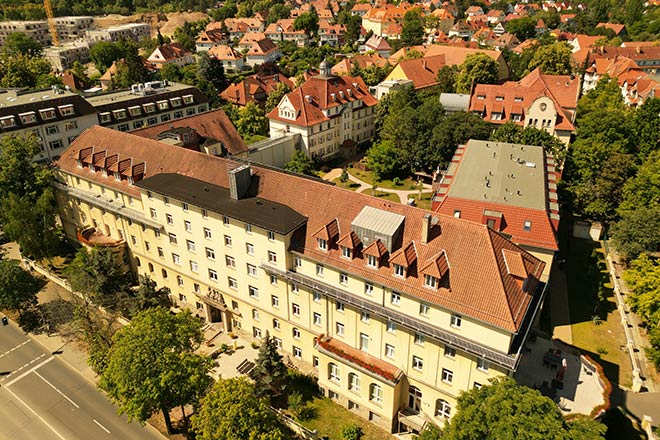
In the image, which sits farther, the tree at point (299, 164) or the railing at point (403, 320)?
the tree at point (299, 164)

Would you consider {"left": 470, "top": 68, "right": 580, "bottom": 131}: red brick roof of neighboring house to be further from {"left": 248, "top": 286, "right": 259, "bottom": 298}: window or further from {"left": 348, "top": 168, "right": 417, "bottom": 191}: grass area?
{"left": 248, "top": 286, "right": 259, "bottom": 298}: window

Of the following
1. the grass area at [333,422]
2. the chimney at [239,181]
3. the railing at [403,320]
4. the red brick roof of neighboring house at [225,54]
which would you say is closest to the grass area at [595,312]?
the railing at [403,320]

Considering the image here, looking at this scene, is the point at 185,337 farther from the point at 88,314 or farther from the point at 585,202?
the point at 585,202

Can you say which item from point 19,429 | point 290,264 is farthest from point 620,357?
point 19,429

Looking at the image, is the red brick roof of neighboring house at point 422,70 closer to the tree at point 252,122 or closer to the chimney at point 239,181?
the tree at point 252,122

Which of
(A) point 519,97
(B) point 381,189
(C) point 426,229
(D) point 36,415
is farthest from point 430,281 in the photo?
(A) point 519,97

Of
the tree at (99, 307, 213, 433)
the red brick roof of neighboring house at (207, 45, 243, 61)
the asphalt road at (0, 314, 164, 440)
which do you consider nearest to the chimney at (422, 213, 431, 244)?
the tree at (99, 307, 213, 433)
